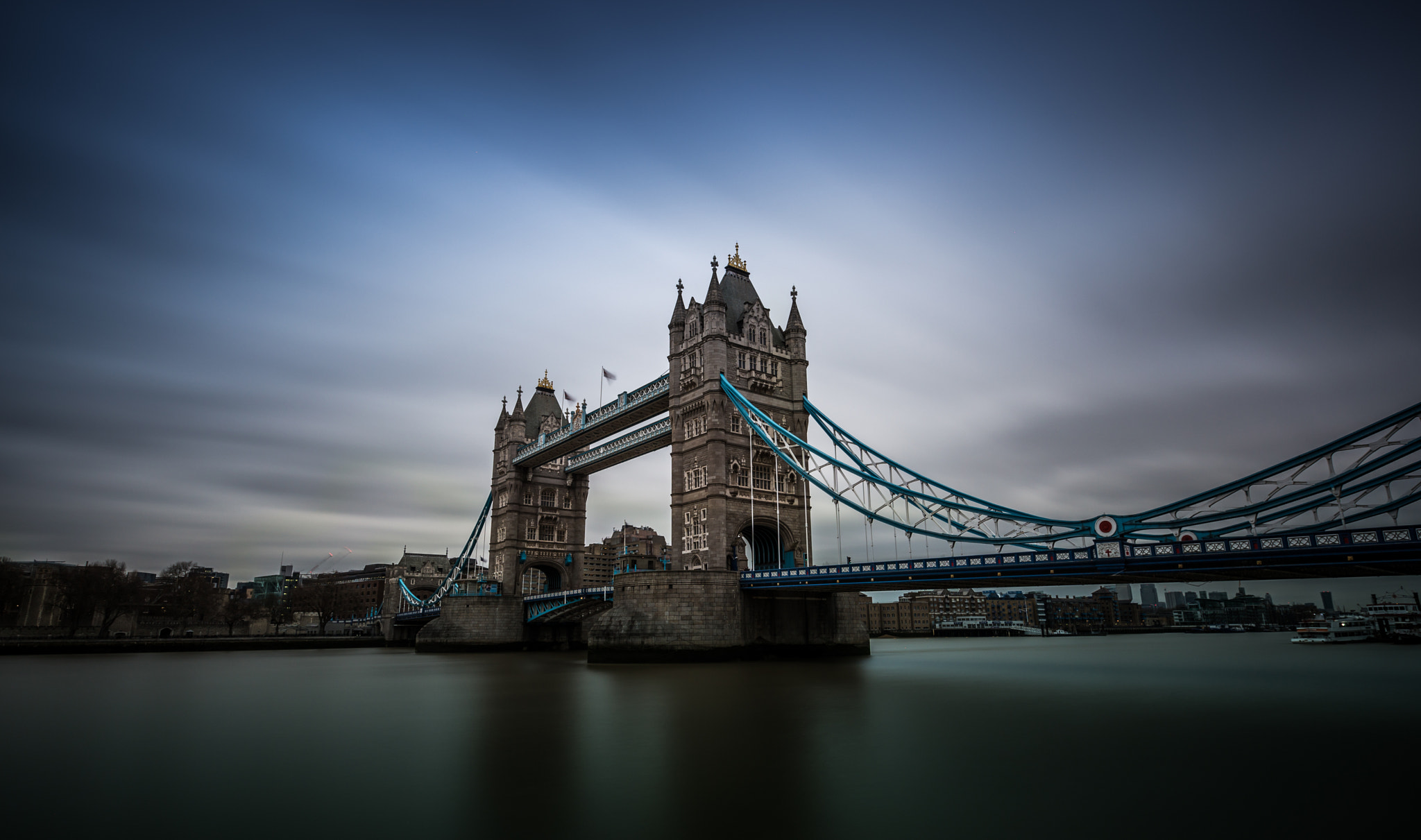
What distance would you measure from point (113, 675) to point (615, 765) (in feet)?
112

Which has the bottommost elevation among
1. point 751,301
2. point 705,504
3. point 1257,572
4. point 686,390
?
point 1257,572

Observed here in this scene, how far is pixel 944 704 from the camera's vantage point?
19172 millimetres

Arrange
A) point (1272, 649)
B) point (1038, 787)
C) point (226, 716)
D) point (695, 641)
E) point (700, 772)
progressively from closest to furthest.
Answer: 1. point (1038, 787)
2. point (700, 772)
3. point (226, 716)
4. point (695, 641)
5. point (1272, 649)

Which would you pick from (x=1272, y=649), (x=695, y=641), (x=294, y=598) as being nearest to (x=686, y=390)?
(x=695, y=641)

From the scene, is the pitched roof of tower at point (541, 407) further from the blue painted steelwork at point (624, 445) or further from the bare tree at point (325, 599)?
the bare tree at point (325, 599)

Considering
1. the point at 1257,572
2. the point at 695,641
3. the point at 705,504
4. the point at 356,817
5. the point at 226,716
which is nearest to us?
the point at 356,817

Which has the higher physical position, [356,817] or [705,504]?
[705,504]

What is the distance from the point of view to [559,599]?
1938 inches

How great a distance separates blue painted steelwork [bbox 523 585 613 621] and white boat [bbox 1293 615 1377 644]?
221 ft

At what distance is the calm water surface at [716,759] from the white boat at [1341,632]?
53946 millimetres

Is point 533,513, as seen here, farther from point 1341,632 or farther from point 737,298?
point 1341,632

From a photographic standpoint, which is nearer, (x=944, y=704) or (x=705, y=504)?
(x=944, y=704)

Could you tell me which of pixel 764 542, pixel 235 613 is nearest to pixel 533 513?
pixel 764 542

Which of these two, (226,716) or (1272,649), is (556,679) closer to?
(226,716)
